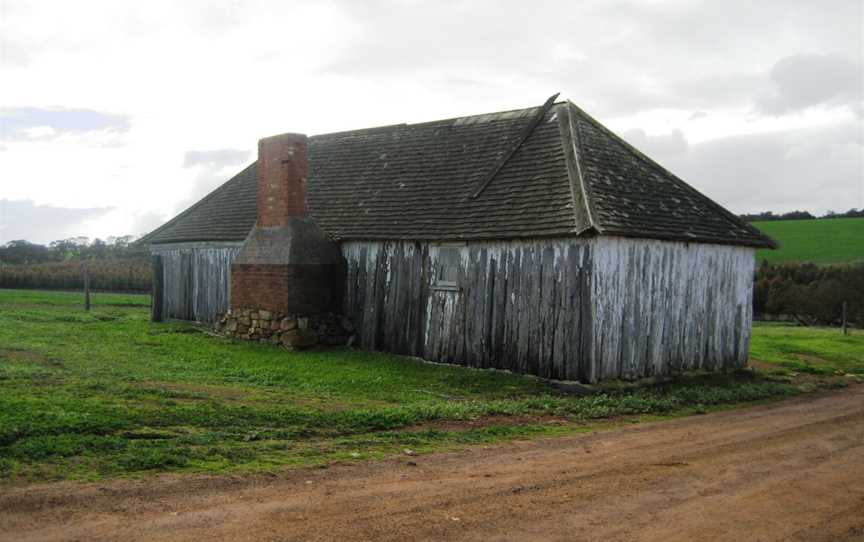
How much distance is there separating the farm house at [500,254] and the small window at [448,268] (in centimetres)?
4

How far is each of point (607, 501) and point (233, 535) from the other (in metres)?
3.52

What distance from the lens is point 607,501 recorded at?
7387 mm

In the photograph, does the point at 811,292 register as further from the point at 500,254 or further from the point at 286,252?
the point at 286,252

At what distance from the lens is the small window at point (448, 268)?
17.2 metres

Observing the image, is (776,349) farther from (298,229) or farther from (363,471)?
(363,471)

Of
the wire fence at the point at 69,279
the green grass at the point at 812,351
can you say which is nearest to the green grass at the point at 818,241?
the green grass at the point at 812,351

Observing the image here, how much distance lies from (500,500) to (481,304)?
9.52 m

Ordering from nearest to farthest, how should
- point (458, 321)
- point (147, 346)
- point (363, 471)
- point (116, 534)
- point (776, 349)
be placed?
point (116, 534) < point (363, 471) < point (458, 321) < point (147, 346) < point (776, 349)

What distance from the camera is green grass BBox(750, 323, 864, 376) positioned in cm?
2064

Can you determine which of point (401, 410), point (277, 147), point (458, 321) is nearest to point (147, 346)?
point (277, 147)

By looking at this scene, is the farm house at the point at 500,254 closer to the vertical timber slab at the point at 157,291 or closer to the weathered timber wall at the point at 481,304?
the weathered timber wall at the point at 481,304

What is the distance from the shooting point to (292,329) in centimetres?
1903

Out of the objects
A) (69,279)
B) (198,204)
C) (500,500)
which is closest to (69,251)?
(69,279)

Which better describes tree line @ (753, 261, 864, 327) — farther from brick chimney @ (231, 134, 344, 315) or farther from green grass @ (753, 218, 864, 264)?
brick chimney @ (231, 134, 344, 315)
